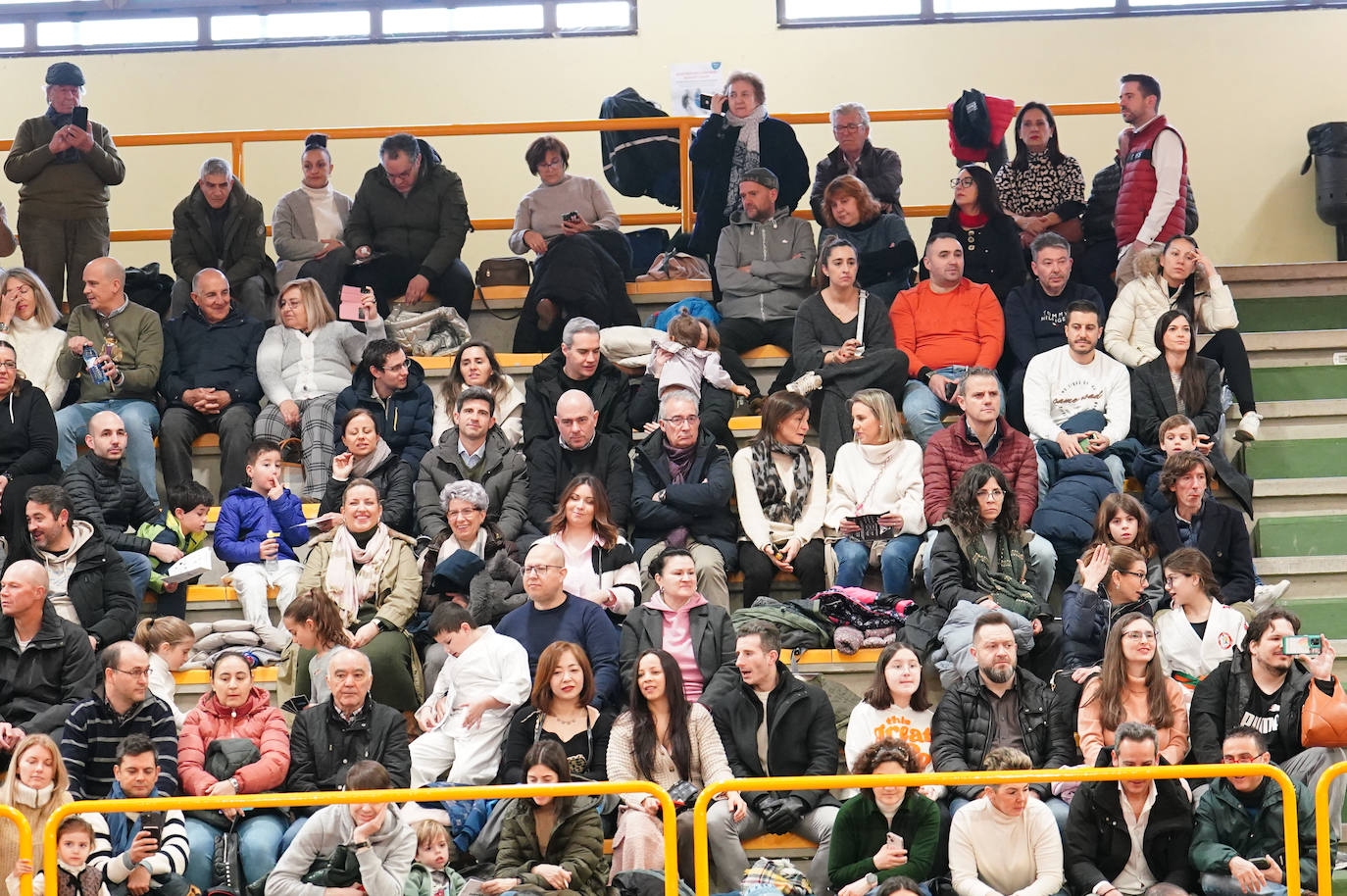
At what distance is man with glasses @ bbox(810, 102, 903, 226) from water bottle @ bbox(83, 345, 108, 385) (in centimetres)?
372

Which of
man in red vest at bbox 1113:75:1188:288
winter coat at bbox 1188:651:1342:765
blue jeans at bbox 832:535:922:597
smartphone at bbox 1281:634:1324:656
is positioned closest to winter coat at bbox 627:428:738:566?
blue jeans at bbox 832:535:922:597

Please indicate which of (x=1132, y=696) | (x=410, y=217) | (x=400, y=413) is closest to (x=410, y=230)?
(x=410, y=217)

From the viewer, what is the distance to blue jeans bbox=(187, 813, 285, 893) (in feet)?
21.0

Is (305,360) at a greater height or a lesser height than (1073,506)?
greater

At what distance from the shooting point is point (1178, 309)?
902 cm

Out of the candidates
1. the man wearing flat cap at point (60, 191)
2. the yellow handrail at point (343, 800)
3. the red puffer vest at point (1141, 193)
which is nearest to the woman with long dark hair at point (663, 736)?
the yellow handrail at point (343, 800)

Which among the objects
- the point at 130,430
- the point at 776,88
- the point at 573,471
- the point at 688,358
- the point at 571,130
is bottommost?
the point at 573,471

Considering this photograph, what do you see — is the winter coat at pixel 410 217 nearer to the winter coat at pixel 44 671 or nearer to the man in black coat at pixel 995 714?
the winter coat at pixel 44 671

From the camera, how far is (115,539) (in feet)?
26.5

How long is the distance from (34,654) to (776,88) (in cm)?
703

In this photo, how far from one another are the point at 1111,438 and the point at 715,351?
1.80 m

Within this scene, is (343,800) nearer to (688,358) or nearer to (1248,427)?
(688,358)

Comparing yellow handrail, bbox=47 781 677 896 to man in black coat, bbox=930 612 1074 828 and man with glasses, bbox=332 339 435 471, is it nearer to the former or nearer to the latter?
man in black coat, bbox=930 612 1074 828

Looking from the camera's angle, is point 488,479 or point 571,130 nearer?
point 488,479
